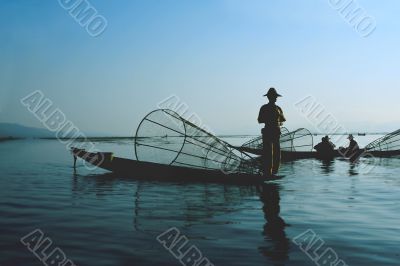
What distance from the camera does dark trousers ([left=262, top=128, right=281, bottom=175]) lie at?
41.5 ft

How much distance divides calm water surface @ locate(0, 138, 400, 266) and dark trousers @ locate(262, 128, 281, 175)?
0.68m


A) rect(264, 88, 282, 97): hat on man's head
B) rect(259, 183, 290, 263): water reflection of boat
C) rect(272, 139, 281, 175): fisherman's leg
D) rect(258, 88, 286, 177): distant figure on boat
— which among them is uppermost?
rect(264, 88, 282, 97): hat on man's head

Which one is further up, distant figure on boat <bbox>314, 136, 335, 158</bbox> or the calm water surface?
distant figure on boat <bbox>314, 136, 335, 158</bbox>

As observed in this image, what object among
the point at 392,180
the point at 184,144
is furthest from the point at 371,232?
the point at 392,180

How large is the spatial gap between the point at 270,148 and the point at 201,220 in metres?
5.63

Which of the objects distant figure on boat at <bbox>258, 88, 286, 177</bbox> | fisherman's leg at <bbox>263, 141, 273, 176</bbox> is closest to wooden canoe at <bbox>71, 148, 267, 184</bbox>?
fisherman's leg at <bbox>263, 141, 273, 176</bbox>

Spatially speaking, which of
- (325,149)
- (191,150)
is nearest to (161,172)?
(191,150)

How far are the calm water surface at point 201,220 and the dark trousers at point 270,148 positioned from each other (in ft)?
2.24

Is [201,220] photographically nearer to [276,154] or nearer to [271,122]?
[271,122]

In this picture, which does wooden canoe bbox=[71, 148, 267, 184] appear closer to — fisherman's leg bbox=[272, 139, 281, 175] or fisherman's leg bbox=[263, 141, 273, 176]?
fisherman's leg bbox=[263, 141, 273, 176]

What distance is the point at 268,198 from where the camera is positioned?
10.7 metres

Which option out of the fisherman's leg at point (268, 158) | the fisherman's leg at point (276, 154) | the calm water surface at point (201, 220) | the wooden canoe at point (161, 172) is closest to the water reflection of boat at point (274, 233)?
the calm water surface at point (201, 220)

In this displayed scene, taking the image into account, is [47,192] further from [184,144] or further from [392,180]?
[392,180]

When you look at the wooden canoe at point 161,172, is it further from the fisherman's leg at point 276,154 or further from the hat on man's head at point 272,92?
the hat on man's head at point 272,92
